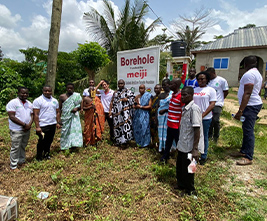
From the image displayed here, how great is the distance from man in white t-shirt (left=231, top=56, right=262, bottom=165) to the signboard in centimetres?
197

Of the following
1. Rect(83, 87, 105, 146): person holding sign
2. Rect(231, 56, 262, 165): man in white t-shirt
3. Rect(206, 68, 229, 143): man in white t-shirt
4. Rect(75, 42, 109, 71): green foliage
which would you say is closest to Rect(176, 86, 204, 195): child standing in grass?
Rect(231, 56, 262, 165): man in white t-shirt

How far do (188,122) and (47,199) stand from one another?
7.33 feet

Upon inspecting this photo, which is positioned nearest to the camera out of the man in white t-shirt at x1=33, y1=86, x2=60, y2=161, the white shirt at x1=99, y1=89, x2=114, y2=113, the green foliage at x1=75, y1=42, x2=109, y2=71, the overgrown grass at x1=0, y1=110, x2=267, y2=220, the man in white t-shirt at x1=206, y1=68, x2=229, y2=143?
the overgrown grass at x1=0, y1=110, x2=267, y2=220

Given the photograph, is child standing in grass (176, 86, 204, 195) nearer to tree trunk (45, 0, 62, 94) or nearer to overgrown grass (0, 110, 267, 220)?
overgrown grass (0, 110, 267, 220)

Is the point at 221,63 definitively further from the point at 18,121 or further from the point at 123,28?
the point at 18,121

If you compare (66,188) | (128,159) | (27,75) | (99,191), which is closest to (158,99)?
(128,159)

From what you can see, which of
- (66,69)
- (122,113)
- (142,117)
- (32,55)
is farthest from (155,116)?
(32,55)

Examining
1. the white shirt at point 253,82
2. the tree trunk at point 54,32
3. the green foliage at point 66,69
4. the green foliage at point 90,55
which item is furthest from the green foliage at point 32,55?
the white shirt at point 253,82

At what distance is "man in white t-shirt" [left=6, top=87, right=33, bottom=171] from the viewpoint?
339cm

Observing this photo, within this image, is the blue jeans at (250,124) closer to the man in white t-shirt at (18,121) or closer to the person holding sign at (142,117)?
the person holding sign at (142,117)

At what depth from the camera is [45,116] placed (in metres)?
3.83

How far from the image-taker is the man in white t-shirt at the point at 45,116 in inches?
147

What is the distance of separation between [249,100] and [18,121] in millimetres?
4216

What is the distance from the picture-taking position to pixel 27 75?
37.3ft
